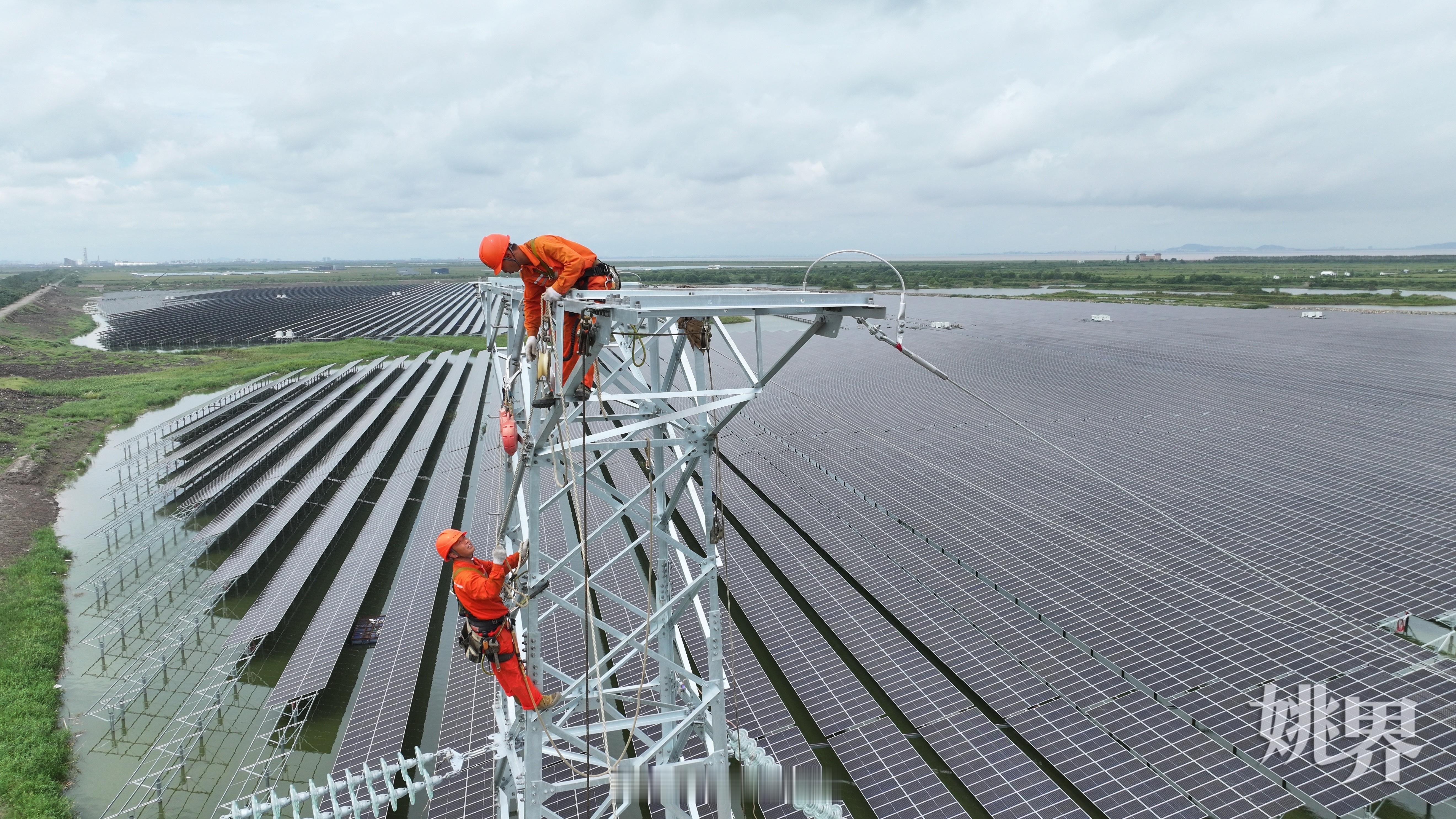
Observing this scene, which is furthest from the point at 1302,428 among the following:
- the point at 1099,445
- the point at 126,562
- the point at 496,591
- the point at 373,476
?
the point at 126,562

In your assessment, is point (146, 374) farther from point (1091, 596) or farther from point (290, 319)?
point (1091, 596)

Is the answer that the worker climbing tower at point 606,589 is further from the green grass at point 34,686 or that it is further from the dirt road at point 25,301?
the dirt road at point 25,301

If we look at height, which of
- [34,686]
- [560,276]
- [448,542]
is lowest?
[34,686]

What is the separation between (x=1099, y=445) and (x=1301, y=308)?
194 ft

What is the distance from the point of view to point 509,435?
7.32 m

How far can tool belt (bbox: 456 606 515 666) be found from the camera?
750 cm

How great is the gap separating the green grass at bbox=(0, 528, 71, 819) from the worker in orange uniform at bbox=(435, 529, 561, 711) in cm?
1087

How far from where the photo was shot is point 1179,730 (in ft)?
36.2

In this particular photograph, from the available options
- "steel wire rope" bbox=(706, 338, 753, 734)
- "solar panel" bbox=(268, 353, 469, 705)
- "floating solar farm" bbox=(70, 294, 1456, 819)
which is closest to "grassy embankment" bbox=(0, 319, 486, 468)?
"floating solar farm" bbox=(70, 294, 1456, 819)

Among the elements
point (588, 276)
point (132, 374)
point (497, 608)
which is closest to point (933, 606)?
point (497, 608)

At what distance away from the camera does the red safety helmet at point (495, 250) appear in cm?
704

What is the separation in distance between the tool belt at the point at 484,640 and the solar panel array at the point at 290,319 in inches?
1849

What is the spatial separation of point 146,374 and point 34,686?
47.8 metres

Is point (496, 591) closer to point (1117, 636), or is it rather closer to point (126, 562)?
point (1117, 636)
